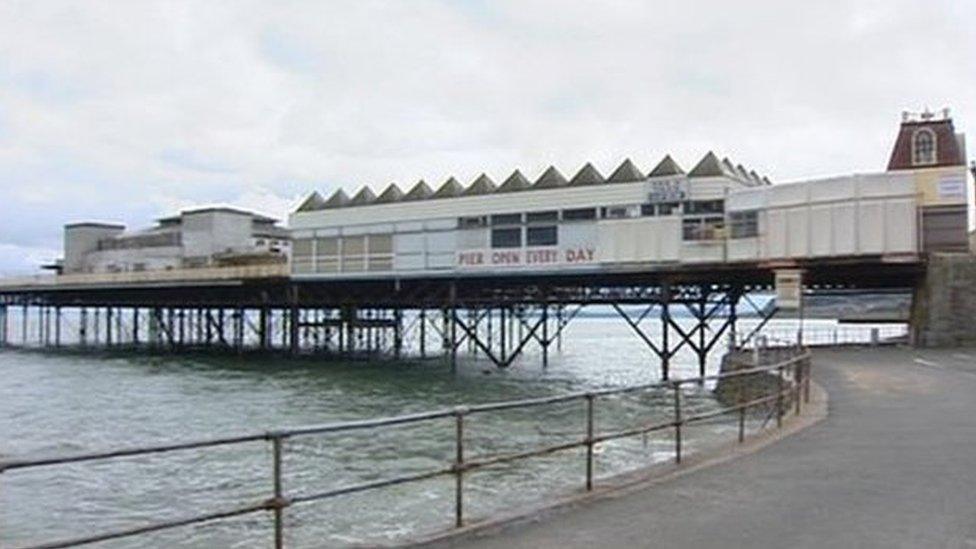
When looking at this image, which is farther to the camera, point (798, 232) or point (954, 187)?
point (798, 232)

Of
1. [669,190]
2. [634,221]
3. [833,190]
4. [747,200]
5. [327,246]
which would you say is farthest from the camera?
[327,246]

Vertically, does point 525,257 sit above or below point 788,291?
above

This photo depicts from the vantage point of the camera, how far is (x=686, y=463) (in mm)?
10547

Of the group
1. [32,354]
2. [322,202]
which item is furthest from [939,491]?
[32,354]

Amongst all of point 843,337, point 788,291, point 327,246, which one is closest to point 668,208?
point 788,291

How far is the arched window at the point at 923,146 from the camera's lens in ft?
118

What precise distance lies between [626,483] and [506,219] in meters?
31.7

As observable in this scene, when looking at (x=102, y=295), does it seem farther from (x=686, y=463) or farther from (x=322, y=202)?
(x=686, y=463)

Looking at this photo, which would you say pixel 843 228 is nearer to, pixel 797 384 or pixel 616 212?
pixel 616 212

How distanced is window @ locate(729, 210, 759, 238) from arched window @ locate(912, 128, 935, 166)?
6472 mm

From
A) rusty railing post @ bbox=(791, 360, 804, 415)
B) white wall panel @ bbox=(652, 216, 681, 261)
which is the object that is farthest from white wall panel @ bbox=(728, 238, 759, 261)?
rusty railing post @ bbox=(791, 360, 804, 415)

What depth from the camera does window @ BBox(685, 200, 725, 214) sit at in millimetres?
35906

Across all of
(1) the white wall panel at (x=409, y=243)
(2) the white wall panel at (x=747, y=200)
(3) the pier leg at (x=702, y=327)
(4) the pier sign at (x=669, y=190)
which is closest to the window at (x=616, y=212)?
(4) the pier sign at (x=669, y=190)

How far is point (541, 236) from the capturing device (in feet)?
130
